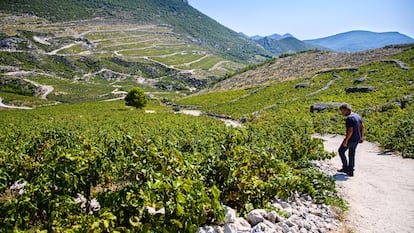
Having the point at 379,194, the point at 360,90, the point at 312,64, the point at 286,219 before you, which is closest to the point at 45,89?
the point at 312,64

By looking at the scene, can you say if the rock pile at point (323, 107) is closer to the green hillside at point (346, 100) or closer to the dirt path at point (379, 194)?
the green hillside at point (346, 100)

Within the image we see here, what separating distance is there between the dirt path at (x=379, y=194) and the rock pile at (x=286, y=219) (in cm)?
63

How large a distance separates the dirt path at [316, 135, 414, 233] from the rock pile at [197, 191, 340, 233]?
634 mm

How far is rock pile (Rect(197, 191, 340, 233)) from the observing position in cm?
548

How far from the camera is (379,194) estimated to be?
866cm

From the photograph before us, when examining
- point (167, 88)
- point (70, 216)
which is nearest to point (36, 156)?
point (70, 216)

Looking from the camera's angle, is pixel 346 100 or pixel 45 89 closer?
pixel 346 100

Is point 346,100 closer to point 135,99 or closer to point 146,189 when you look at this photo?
point 146,189

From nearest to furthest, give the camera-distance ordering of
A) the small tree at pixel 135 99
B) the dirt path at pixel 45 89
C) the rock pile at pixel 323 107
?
the rock pile at pixel 323 107 < the small tree at pixel 135 99 < the dirt path at pixel 45 89

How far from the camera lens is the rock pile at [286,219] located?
18.0ft

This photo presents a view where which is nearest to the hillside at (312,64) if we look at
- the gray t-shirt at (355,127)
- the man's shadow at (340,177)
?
the gray t-shirt at (355,127)

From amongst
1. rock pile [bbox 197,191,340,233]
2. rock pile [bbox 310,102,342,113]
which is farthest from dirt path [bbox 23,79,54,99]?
rock pile [bbox 197,191,340,233]

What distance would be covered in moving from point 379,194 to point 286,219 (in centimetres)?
446

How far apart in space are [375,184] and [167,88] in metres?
143
